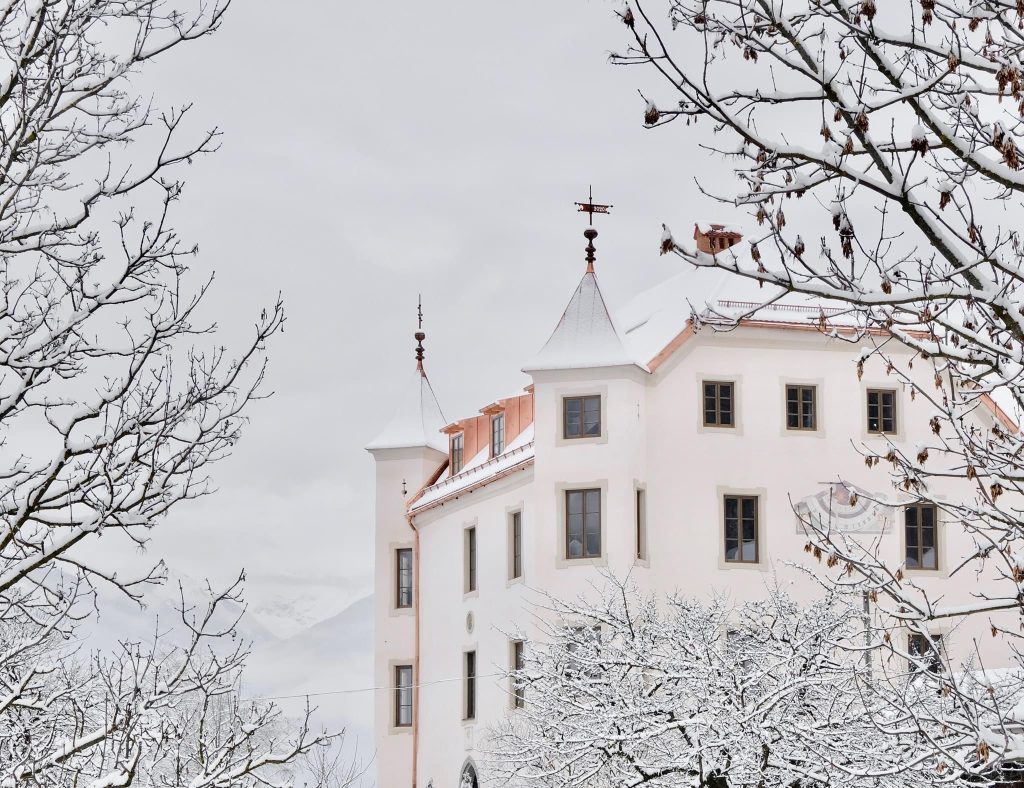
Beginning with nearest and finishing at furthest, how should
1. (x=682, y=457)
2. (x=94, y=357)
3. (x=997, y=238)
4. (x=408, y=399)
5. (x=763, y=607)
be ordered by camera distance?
(x=997, y=238) → (x=94, y=357) → (x=763, y=607) → (x=682, y=457) → (x=408, y=399)

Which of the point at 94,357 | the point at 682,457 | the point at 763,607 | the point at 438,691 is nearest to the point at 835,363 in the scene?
the point at 682,457

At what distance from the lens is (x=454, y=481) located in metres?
43.2

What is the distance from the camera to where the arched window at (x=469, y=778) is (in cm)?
3984

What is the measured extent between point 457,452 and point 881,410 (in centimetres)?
1176

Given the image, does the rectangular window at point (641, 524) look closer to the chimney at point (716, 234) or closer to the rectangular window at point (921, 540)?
the rectangular window at point (921, 540)

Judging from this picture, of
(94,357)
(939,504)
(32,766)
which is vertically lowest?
(32,766)

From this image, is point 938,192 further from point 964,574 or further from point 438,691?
point 438,691

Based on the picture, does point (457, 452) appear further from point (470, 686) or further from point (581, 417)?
point (581, 417)

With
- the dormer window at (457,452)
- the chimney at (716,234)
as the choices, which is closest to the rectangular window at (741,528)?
the chimney at (716,234)

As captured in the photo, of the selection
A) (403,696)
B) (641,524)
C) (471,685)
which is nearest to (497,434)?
(471,685)

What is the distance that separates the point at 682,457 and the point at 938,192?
28.9 m

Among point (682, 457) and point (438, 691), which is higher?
point (682, 457)

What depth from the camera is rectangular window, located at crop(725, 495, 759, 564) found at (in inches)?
1455

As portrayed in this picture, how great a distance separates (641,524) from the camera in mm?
36906
